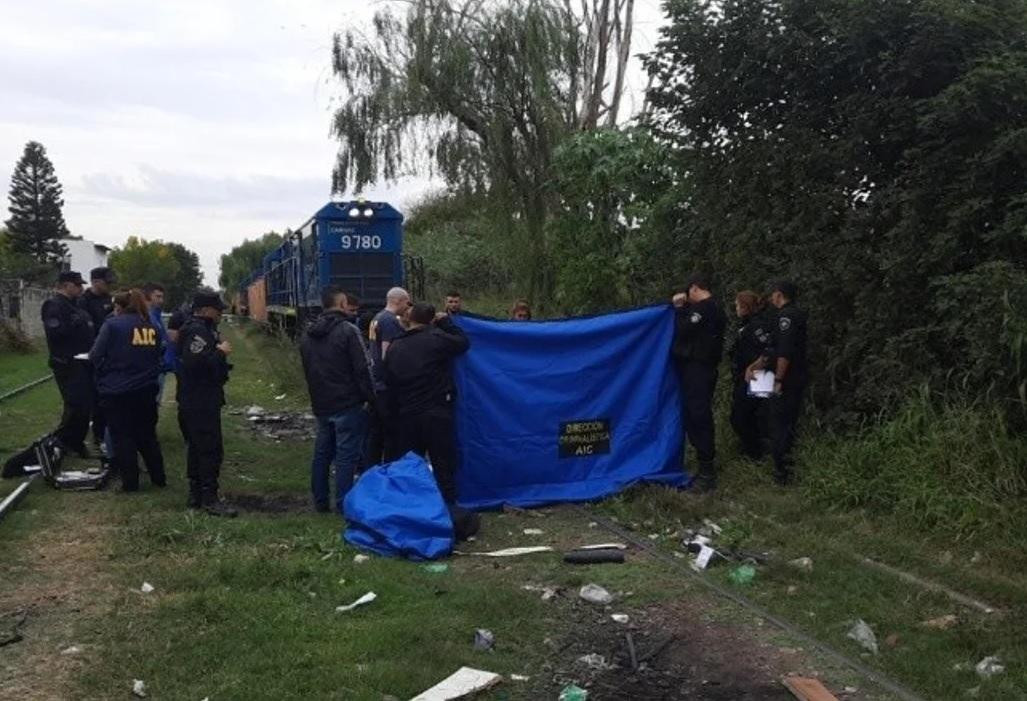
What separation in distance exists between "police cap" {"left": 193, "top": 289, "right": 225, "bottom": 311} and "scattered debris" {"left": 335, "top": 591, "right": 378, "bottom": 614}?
11.2ft

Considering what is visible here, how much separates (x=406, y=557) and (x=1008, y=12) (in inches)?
242

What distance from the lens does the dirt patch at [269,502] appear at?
8477 mm

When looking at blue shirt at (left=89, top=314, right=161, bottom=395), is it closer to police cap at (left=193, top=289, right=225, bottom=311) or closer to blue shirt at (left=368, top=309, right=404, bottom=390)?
police cap at (left=193, top=289, right=225, bottom=311)

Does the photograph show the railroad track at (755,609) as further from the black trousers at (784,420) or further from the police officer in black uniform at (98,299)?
the police officer in black uniform at (98,299)

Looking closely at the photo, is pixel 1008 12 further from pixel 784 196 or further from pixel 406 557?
pixel 406 557

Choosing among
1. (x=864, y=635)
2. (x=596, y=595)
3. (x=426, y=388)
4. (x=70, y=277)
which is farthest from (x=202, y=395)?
(x=864, y=635)

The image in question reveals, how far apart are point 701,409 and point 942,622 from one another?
3620 mm

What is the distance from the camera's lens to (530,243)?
18.7 meters

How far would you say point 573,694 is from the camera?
4.57 m

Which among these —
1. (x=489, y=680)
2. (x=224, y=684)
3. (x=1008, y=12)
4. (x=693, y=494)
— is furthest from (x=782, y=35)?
(x=224, y=684)

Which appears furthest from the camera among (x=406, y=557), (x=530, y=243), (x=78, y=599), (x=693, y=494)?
(x=530, y=243)

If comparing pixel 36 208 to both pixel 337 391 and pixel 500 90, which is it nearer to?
pixel 500 90

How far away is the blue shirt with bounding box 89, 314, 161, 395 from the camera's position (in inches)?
338

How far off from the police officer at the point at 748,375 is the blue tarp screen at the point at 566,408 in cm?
55
